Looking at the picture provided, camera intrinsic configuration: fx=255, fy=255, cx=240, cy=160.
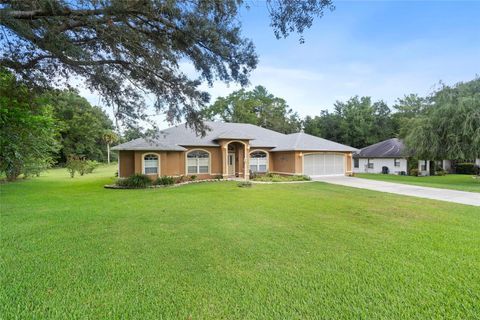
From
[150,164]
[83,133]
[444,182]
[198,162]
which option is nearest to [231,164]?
[198,162]

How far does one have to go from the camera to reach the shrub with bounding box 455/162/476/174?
28984mm

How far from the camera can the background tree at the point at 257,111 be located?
1617 inches

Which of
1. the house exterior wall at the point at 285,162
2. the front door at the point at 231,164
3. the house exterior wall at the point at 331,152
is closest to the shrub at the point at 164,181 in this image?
the front door at the point at 231,164

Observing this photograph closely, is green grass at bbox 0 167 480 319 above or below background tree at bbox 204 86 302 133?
below

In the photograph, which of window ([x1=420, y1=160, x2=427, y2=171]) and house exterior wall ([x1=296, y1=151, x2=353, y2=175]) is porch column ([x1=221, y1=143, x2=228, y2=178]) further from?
window ([x1=420, y1=160, x2=427, y2=171])

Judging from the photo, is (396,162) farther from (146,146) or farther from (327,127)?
(146,146)

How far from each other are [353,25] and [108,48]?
9.85 metres

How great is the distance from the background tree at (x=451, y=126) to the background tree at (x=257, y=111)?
24.0 metres

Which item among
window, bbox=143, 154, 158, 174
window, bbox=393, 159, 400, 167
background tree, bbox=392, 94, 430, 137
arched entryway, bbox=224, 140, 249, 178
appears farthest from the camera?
background tree, bbox=392, 94, 430, 137

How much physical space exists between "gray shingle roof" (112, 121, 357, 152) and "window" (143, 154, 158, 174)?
78 centimetres

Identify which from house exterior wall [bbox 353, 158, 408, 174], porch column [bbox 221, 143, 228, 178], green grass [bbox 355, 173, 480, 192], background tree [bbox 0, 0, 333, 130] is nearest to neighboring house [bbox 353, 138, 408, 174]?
house exterior wall [bbox 353, 158, 408, 174]

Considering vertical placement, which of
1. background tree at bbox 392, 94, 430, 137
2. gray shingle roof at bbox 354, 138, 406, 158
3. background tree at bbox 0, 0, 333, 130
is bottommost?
gray shingle roof at bbox 354, 138, 406, 158

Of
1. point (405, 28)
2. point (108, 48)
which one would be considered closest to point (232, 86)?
point (108, 48)

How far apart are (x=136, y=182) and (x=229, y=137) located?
24.6 ft
